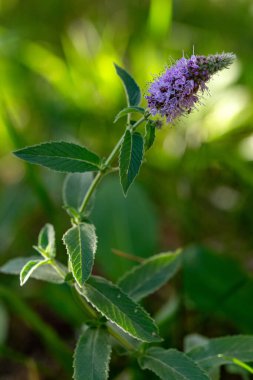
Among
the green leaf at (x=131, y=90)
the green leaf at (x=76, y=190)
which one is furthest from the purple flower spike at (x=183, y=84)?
the green leaf at (x=76, y=190)

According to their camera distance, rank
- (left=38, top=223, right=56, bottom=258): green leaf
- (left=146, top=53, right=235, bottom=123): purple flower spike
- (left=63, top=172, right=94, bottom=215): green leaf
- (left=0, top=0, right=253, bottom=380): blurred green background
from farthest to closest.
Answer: (left=0, top=0, right=253, bottom=380): blurred green background
(left=63, top=172, right=94, bottom=215): green leaf
(left=38, top=223, right=56, bottom=258): green leaf
(left=146, top=53, right=235, bottom=123): purple flower spike

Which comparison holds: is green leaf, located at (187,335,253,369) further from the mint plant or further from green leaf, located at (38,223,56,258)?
green leaf, located at (38,223,56,258)

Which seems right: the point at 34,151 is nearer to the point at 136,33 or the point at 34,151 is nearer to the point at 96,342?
the point at 96,342

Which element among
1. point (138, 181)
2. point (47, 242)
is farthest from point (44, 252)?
point (138, 181)

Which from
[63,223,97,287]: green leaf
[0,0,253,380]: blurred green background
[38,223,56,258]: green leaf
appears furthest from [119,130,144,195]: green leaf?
[0,0,253,380]: blurred green background

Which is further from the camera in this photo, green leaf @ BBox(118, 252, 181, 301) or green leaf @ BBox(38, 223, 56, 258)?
green leaf @ BBox(118, 252, 181, 301)

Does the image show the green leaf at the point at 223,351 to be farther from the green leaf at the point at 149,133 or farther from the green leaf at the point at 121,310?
the green leaf at the point at 149,133

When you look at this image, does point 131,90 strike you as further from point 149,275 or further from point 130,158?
point 149,275
